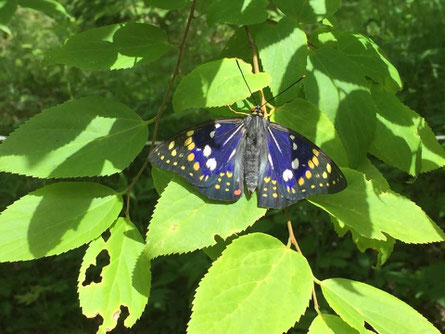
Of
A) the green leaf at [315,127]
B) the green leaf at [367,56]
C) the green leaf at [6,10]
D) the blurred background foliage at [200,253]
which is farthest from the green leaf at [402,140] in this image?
the blurred background foliage at [200,253]

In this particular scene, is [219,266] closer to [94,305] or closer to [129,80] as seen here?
[94,305]

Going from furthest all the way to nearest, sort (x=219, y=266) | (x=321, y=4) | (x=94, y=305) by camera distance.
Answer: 1. (x=321, y=4)
2. (x=94, y=305)
3. (x=219, y=266)

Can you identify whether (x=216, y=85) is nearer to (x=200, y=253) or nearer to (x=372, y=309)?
(x=372, y=309)

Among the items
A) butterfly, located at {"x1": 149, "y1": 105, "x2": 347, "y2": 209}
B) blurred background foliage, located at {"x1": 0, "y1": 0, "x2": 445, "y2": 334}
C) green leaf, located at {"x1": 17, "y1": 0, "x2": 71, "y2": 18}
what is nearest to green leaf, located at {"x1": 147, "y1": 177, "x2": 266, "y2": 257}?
butterfly, located at {"x1": 149, "y1": 105, "x2": 347, "y2": 209}

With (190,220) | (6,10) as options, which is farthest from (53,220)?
(6,10)

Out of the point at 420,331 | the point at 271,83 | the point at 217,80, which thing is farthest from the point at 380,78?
the point at 420,331

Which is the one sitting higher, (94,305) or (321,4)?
(321,4)

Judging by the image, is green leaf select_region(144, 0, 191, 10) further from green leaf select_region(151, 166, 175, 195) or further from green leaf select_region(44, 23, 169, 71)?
green leaf select_region(151, 166, 175, 195)
